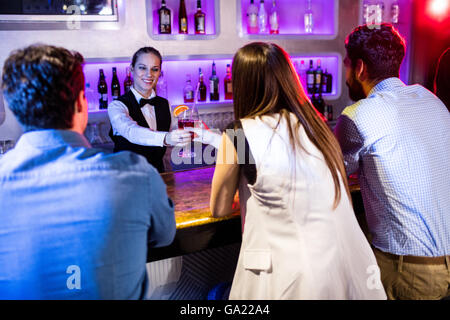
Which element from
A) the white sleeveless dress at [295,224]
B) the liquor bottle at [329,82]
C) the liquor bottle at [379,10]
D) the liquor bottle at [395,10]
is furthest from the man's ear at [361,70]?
the liquor bottle at [395,10]

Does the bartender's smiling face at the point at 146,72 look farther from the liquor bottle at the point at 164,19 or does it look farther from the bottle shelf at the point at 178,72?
the liquor bottle at the point at 164,19

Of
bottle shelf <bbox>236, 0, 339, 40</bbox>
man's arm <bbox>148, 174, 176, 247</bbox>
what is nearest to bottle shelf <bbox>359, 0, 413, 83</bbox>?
bottle shelf <bbox>236, 0, 339, 40</bbox>

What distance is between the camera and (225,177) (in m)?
1.37

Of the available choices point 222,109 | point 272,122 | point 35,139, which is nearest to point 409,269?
point 272,122

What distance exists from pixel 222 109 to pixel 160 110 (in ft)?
2.86

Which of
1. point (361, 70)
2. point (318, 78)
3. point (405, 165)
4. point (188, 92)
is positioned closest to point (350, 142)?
point (405, 165)

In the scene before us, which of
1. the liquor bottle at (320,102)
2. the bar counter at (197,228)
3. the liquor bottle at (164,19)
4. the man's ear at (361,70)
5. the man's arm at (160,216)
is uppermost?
the liquor bottle at (164,19)

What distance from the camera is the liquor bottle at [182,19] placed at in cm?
367

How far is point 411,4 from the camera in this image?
185 inches

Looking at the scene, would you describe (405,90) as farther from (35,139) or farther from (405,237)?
(35,139)

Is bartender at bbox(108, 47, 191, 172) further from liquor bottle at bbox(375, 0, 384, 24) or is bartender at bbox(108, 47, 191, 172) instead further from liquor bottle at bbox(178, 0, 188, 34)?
liquor bottle at bbox(375, 0, 384, 24)

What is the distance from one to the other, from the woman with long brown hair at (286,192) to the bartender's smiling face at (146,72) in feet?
5.86

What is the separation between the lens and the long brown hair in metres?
1.30
